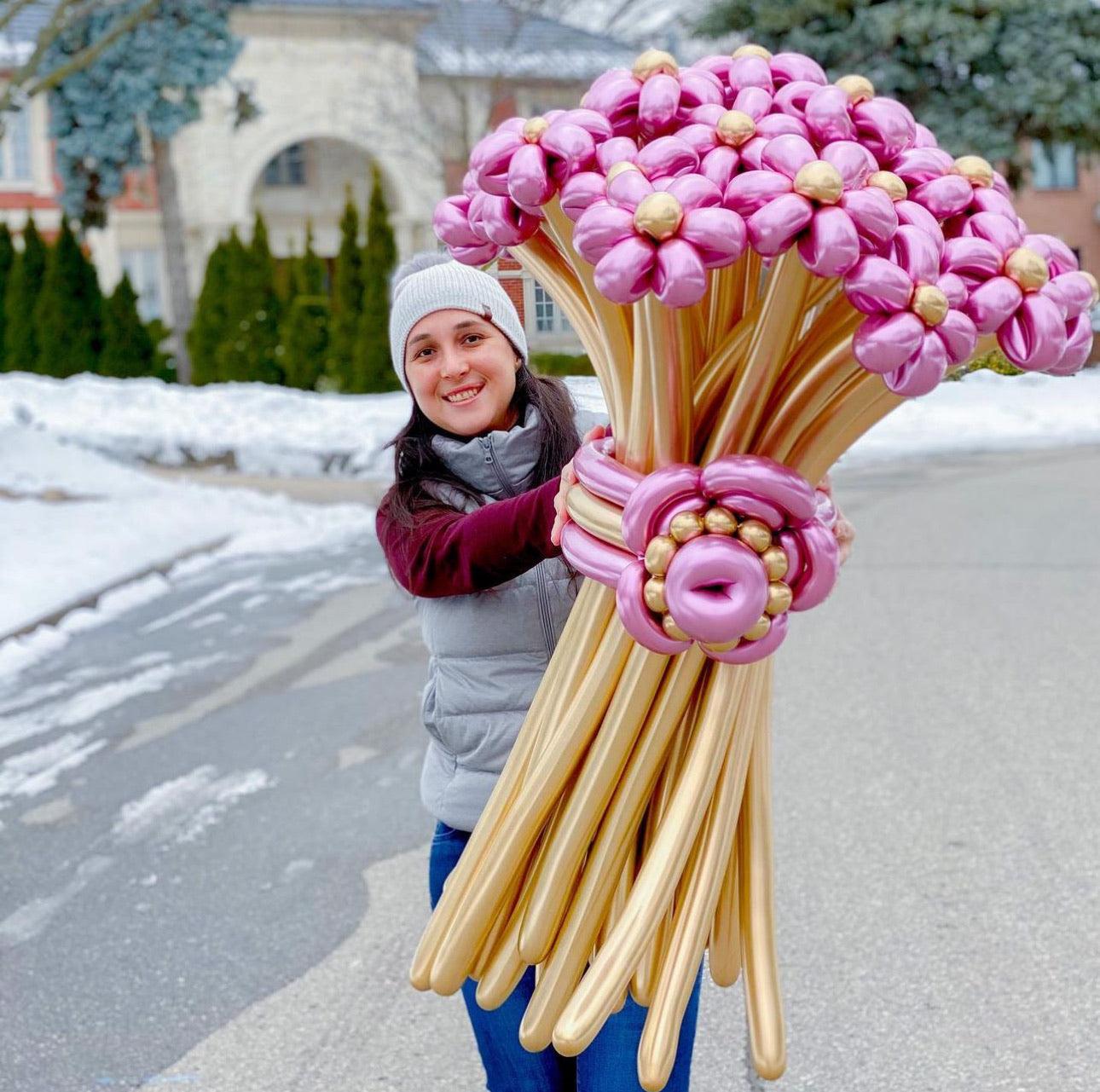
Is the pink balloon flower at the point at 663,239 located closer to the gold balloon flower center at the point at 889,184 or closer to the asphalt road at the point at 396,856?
the gold balloon flower center at the point at 889,184

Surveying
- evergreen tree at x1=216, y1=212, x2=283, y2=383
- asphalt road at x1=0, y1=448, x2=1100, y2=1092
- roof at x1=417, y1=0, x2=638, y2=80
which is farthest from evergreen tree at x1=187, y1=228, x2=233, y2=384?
asphalt road at x1=0, y1=448, x2=1100, y2=1092

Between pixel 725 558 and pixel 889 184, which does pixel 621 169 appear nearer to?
Answer: pixel 889 184

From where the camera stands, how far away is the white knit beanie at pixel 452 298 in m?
1.90

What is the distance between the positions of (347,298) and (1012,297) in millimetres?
17364

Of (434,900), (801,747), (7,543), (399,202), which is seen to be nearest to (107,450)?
(7,543)

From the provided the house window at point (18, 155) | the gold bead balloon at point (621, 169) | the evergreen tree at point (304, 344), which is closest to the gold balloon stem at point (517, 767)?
the gold bead balloon at point (621, 169)

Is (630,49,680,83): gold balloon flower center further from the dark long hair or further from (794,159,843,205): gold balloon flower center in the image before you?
the dark long hair

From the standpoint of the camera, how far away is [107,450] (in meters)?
13.5

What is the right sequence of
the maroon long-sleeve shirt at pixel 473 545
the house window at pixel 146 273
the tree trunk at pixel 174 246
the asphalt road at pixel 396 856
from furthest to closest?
the house window at pixel 146 273, the tree trunk at pixel 174 246, the asphalt road at pixel 396 856, the maroon long-sleeve shirt at pixel 473 545

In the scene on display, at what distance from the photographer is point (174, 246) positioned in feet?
66.2

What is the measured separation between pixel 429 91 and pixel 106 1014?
Answer: 71.9 feet

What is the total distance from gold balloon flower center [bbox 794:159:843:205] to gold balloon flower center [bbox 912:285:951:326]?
0.10 meters

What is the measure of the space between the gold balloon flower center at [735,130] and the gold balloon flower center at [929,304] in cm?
20

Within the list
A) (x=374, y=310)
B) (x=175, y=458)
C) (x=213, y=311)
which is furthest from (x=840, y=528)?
(x=213, y=311)
